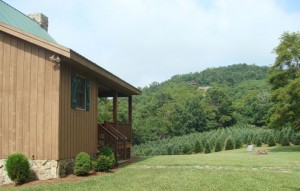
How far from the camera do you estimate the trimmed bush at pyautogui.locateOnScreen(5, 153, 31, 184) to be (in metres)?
10.7

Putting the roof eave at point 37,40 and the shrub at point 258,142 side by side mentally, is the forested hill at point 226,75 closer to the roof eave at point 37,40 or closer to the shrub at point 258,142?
the shrub at point 258,142

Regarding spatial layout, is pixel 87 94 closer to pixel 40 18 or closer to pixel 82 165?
pixel 82 165

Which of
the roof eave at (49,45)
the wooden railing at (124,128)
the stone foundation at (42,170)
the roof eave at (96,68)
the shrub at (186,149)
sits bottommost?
the shrub at (186,149)

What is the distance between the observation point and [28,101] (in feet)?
37.9

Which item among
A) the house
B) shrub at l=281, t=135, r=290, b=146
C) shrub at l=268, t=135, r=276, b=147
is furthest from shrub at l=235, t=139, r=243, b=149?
the house

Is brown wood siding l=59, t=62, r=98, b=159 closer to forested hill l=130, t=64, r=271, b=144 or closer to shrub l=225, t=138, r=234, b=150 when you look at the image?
shrub l=225, t=138, r=234, b=150

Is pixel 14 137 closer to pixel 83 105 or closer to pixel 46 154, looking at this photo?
pixel 46 154

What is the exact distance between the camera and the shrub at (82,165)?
38.4 feet

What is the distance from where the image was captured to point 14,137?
1152 centimetres

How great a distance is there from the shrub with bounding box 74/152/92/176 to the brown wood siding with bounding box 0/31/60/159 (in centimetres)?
88

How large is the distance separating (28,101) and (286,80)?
67.4 feet

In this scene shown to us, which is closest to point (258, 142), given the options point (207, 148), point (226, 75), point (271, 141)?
point (271, 141)

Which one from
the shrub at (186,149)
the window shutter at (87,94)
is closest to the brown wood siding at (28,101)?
the window shutter at (87,94)

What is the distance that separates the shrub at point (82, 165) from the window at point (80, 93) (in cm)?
167
